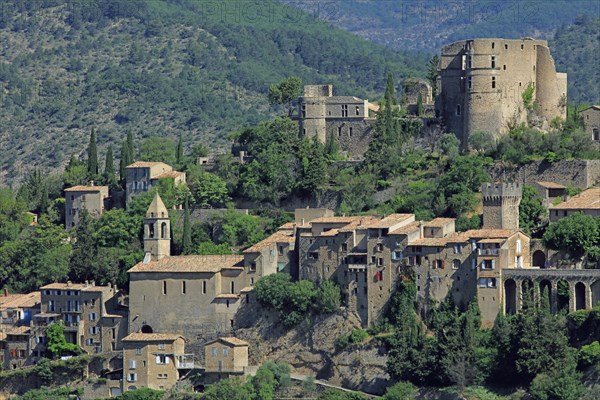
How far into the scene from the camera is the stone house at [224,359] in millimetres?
90562

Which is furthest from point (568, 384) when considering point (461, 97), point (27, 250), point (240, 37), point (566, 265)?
point (240, 37)

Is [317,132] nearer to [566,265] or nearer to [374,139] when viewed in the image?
[374,139]

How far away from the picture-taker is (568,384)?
8206 centimetres

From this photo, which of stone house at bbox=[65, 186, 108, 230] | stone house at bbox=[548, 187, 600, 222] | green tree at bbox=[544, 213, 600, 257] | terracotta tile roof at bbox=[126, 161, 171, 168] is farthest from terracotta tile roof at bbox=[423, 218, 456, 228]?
stone house at bbox=[65, 186, 108, 230]

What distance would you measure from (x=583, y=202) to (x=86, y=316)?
81.8 feet

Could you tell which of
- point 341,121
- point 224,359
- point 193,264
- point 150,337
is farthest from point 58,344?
point 341,121

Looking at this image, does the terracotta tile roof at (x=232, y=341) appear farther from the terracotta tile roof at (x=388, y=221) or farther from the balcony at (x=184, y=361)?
the terracotta tile roof at (x=388, y=221)

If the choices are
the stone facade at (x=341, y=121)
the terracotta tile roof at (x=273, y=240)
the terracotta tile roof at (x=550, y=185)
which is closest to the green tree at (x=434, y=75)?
the stone facade at (x=341, y=121)

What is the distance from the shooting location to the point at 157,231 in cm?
9856

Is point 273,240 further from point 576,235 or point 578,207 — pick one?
point 576,235

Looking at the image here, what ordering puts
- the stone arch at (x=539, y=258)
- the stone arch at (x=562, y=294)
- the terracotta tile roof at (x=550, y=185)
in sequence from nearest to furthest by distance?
the stone arch at (x=562, y=294) → the stone arch at (x=539, y=258) → the terracotta tile roof at (x=550, y=185)

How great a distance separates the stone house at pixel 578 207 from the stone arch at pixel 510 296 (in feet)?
20.1

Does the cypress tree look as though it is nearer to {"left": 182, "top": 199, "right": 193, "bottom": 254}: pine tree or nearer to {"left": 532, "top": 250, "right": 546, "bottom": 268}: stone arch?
{"left": 182, "top": 199, "right": 193, "bottom": 254}: pine tree

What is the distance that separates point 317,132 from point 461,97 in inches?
346
